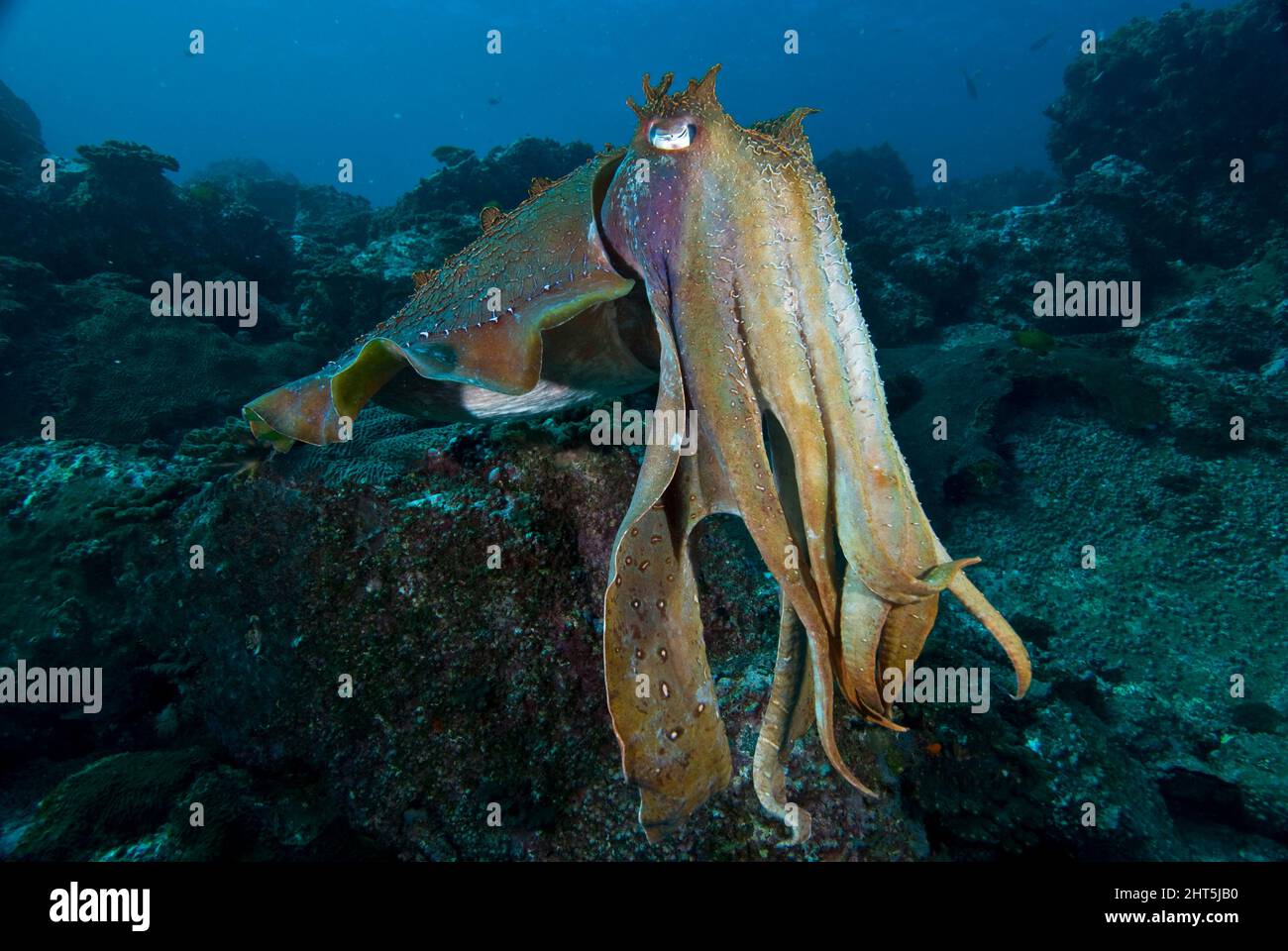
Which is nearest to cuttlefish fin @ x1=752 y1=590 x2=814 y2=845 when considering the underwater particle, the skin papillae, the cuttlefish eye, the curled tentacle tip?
the skin papillae

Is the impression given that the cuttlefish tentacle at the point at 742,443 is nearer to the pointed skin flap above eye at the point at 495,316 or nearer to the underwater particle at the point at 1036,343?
the pointed skin flap above eye at the point at 495,316

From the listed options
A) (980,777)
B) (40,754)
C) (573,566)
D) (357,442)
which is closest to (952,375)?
(980,777)

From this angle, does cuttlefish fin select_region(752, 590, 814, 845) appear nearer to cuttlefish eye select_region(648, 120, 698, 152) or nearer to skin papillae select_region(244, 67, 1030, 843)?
skin papillae select_region(244, 67, 1030, 843)

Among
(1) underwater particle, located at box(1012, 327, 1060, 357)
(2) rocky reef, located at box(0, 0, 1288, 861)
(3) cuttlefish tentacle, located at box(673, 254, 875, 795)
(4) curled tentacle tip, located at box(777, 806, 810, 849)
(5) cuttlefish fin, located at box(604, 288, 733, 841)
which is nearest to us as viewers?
(3) cuttlefish tentacle, located at box(673, 254, 875, 795)

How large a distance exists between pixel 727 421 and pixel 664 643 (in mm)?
804

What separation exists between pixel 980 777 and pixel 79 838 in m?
5.73

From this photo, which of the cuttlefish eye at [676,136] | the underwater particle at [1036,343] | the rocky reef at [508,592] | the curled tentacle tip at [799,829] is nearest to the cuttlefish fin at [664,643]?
the rocky reef at [508,592]

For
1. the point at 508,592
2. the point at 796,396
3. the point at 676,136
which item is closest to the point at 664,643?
the point at 796,396

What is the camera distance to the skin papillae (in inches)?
76.0

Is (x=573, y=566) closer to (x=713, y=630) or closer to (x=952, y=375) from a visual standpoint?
(x=713, y=630)

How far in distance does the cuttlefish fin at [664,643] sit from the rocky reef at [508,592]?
353mm

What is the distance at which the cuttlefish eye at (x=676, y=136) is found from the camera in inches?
85.2

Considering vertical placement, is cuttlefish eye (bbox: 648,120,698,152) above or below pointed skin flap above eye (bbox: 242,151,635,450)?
above

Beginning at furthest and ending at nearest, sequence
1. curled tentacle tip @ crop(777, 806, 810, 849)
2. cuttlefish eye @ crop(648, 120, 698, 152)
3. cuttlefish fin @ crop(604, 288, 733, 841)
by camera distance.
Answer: curled tentacle tip @ crop(777, 806, 810, 849) → cuttlefish eye @ crop(648, 120, 698, 152) → cuttlefish fin @ crop(604, 288, 733, 841)
